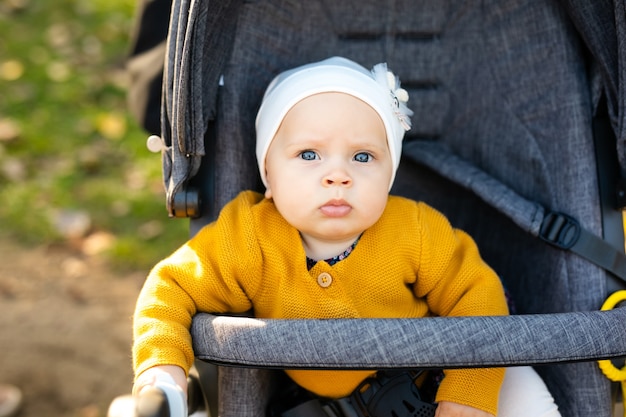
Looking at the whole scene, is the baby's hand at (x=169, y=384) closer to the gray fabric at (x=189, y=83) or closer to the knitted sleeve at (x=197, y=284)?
the knitted sleeve at (x=197, y=284)

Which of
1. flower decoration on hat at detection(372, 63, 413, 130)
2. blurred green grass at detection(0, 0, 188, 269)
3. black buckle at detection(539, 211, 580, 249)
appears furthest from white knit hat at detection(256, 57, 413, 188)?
blurred green grass at detection(0, 0, 188, 269)

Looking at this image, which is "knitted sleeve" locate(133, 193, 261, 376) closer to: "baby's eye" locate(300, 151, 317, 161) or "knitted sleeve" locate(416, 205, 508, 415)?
"baby's eye" locate(300, 151, 317, 161)

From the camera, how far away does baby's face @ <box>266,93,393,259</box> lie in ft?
5.17

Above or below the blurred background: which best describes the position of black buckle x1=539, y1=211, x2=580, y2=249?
above

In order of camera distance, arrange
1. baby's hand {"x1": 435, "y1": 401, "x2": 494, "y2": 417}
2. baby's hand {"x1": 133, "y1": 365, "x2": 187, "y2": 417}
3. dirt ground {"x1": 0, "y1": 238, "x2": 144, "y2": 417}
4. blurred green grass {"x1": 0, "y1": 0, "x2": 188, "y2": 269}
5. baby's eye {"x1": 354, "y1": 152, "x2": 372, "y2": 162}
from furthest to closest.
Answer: blurred green grass {"x1": 0, "y1": 0, "x2": 188, "y2": 269} → dirt ground {"x1": 0, "y1": 238, "x2": 144, "y2": 417} → baby's eye {"x1": 354, "y1": 152, "x2": 372, "y2": 162} → baby's hand {"x1": 435, "y1": 401, "x2": 494, "y2": 417} → baby's hand {"x1": 133, "y1": 365, "x2": 187, "y2": 417}

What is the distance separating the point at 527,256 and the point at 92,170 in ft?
6.55

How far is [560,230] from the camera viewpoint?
173cm

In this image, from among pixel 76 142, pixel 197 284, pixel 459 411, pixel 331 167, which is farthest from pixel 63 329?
pixel 459 411

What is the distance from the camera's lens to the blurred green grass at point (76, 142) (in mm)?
2979

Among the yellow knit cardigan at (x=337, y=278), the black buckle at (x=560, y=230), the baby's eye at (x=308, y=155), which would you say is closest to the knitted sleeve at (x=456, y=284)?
the yellow knit cardigan at (x=337, y=278)

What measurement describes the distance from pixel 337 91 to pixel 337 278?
→ 388 mm

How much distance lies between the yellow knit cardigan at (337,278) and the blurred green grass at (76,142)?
51.2 inches

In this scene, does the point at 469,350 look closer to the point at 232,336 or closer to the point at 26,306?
the point at 232,336

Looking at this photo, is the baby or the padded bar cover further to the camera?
the baby
